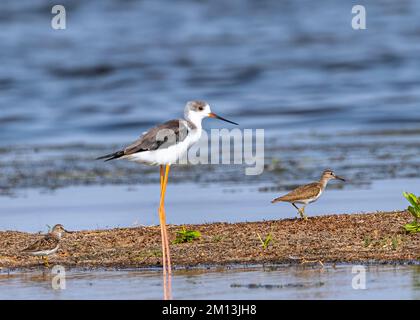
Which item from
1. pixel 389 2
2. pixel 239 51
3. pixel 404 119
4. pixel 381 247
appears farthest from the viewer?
pixel 389 2

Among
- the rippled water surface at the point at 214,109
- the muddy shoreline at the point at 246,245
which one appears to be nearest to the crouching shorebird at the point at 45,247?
the muddy shoreline at the point at 246,245

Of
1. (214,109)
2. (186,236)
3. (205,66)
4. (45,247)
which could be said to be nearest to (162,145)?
(186,236)

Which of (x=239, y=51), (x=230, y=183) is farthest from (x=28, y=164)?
(x=239, y=51)

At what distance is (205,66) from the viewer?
3475cm

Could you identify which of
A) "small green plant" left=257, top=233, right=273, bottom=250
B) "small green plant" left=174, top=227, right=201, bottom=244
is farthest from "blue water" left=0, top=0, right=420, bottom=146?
"small green plant" left=257, top=233, right=273, bottom=250

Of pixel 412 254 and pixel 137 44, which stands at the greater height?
pixel 137 44

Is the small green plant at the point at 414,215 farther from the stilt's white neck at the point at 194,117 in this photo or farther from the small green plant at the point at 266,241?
the stilt's white neck at the point at 194,117

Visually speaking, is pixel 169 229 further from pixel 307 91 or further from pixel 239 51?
pixel 239 51

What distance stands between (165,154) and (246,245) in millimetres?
1283

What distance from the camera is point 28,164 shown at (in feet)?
65.2

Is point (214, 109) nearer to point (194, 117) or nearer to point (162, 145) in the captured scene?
point (194, 117)

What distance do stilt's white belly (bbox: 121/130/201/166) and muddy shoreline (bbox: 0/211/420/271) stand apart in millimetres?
951

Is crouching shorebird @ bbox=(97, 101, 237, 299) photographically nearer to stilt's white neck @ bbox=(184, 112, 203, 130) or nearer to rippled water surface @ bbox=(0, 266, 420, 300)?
stilt's white neck @ bbox=(184, 112, 203, 130)
